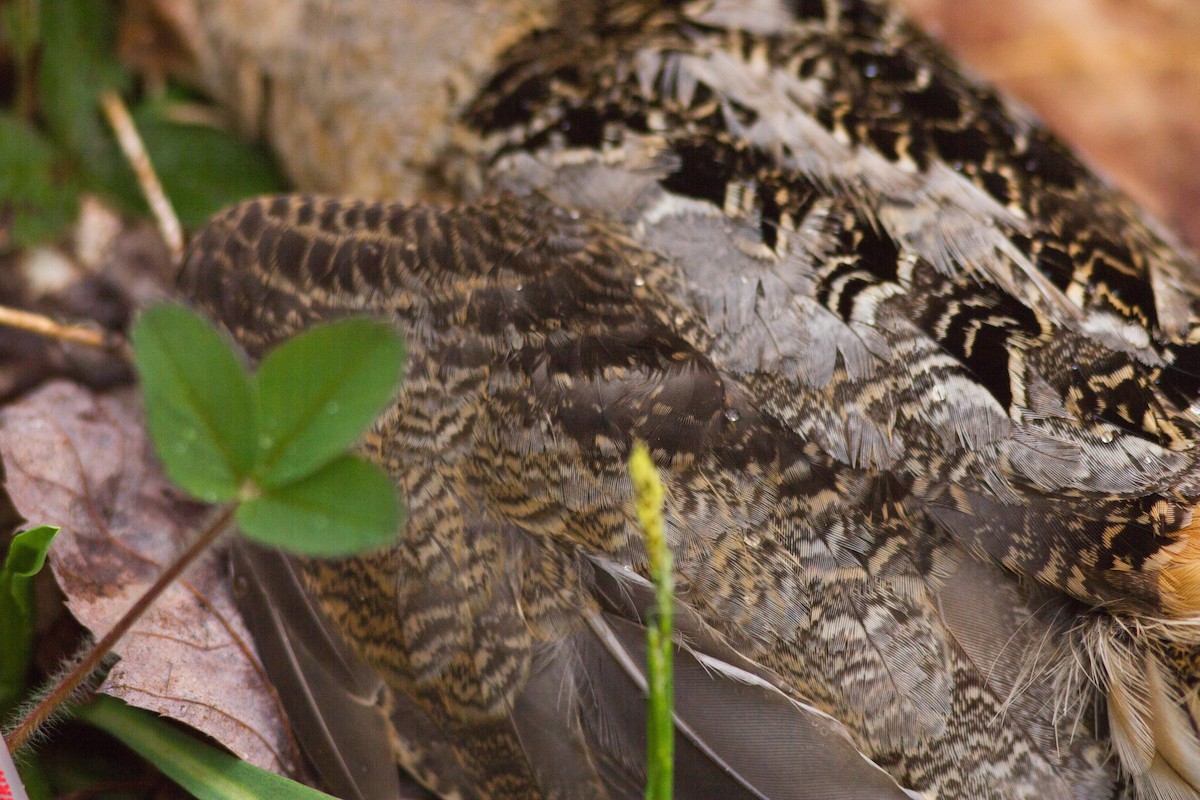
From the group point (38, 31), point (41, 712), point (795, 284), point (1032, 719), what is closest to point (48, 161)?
point (38, 31)

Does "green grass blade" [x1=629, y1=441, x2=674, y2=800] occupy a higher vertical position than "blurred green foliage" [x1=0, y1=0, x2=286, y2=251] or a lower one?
higher

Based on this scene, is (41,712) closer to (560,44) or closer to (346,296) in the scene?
(346,296)

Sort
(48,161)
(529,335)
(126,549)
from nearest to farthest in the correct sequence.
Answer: (529,335)
(126,549)
(48,161)

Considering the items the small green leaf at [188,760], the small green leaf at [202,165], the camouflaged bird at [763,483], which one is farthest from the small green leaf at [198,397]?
the small green leaf at [202,165]

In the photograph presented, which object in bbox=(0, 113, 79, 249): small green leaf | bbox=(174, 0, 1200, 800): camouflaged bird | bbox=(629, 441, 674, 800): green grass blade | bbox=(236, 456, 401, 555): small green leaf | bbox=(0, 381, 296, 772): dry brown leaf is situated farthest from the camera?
bbox=(0, 113, 79, 249): small green leaf

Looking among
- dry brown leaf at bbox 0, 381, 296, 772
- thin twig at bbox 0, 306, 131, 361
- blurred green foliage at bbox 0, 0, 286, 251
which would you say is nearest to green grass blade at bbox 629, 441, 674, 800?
dry brown leaf at bbox 0, 381, 296, 772

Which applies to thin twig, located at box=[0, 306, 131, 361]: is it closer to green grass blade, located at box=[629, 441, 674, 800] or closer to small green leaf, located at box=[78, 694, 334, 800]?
small green leaf, located at box=[78, 694, 334, 800]

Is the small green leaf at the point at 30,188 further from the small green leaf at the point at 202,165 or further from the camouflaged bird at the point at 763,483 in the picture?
the camouflaged bird at the point at 763,483
